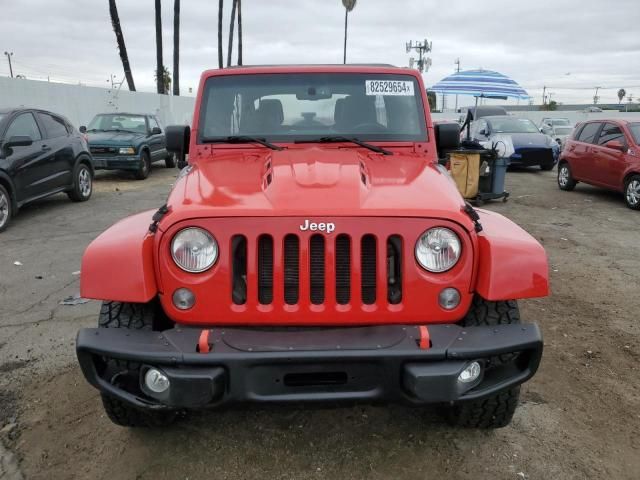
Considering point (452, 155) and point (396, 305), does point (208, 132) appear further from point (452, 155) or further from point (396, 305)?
point (452, 155)

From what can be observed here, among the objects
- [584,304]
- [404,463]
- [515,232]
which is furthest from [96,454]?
[584,304]

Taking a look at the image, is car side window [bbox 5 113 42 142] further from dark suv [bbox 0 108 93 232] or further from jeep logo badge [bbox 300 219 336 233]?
jeep logo badge [bbox 300 219 336 233]

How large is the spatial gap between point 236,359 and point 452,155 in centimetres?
867

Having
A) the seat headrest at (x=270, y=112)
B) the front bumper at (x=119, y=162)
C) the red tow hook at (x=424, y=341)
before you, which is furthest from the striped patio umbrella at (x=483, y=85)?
the red tow hook at (x=424, y=341)

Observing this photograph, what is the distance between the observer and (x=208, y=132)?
3.75 m

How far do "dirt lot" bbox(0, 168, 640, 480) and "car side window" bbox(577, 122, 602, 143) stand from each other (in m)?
7.54

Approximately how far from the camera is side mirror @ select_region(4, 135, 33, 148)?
7666 millimetres

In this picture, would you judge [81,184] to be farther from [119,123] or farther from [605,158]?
[605,158]

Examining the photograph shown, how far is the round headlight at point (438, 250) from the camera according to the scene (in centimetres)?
239

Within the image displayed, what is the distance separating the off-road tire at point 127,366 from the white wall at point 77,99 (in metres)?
10.1

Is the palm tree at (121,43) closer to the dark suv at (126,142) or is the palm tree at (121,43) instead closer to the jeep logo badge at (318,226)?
the dark suv at (126,142)

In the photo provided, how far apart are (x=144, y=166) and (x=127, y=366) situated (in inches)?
465

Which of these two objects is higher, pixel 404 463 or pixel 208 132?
pixel 208 132

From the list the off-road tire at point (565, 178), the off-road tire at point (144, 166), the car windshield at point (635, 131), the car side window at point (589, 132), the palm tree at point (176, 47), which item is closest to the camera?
the car windshield at point (635, 131)
